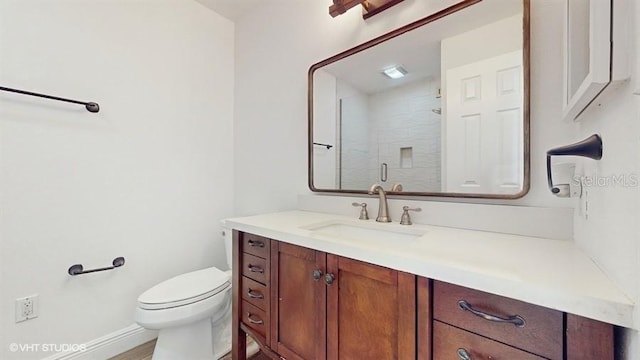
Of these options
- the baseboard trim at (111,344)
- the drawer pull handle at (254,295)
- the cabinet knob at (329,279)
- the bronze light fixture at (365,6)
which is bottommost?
the baseboard trim at (111,344)

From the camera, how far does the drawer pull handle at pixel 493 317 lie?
605 mm

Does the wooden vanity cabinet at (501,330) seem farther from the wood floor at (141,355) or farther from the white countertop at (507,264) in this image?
the wood floor at (141,355)

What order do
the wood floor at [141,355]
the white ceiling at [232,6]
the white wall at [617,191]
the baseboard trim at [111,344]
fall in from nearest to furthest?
the white wall at [617,191]
the baseboard trim at [111,344]
the wood floor at [141,355]
the white ceiling at [232,6]

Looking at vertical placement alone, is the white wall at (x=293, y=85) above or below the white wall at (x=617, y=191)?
above

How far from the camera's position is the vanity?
55 centimetres

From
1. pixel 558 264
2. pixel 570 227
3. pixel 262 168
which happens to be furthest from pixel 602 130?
pixel 262 168

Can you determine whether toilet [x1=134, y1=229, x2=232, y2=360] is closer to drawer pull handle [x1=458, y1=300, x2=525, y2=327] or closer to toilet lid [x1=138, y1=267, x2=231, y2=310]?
toilet lid [x1=138, y1=267, x2=231, y2=310]

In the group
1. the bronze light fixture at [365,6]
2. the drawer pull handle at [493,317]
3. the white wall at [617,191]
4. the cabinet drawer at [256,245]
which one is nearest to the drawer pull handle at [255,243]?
the cabinet drawer at [256,245]

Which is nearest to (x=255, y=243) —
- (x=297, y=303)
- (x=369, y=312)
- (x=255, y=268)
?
(x=255, y=268)

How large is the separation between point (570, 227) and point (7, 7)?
263 centimetres

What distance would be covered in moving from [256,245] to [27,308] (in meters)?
1.24

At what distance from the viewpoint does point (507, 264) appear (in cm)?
68

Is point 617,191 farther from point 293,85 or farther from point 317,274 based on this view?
point 293,85

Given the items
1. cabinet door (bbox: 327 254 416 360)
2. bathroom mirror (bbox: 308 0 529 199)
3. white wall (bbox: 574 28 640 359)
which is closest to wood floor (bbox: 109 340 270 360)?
cabinet door (bbox: 327 254 416 360)
